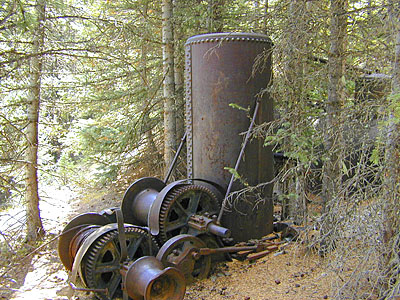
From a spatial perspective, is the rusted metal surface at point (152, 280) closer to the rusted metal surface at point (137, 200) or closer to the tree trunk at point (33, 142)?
the rusted metal surface at point (137, 200)

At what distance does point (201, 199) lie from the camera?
17.9 feet

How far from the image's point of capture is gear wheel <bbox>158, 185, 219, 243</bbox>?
197 inches

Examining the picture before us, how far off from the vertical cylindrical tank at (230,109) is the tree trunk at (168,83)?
1682mm

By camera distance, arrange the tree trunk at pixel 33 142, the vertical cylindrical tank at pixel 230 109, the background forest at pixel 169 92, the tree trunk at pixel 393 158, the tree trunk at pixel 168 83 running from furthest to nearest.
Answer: the tree trunk at pixel 33 142 → the tree trunk at pixel 168 83 → the vertical cylindrical tank at pixel 230 109 → the background forest at pixel 169 92 → the tree trunk at pixel 393 158

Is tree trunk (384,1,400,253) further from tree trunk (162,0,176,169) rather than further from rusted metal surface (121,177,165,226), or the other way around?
tree trunk (162,0,176,169)

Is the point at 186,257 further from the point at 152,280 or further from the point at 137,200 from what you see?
the point at 137,200

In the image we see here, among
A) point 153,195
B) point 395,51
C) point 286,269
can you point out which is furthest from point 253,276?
point 395,51

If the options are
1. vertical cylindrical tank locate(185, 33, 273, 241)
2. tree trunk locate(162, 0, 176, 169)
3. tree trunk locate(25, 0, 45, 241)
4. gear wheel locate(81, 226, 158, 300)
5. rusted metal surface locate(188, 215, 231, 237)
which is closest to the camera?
gear wheel locate(81, 226, 158, 300)

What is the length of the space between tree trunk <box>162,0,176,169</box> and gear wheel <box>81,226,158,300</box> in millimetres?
3352

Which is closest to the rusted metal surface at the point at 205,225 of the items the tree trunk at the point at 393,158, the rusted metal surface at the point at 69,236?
the rusted metal surface at the point at 69,236

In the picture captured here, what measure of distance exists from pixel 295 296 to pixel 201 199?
190 cm

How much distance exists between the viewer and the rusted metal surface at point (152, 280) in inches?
155

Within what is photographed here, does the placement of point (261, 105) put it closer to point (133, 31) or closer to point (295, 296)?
point (295, 296)

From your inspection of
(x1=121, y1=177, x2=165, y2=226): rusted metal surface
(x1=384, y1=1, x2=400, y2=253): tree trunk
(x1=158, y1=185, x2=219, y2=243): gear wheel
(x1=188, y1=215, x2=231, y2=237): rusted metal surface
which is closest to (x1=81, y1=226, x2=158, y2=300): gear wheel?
(x1=158, y1=185, x2=219, y2=243): gear wheel
